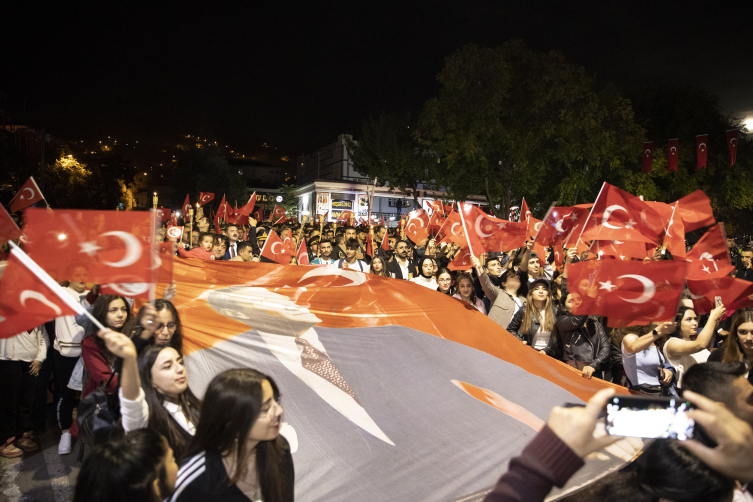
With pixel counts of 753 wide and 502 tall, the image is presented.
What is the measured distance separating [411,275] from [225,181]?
55.7m

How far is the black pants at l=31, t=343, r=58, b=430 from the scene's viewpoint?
18.2 feet

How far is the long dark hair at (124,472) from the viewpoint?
1889 millimetres

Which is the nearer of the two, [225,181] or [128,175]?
[128,175]

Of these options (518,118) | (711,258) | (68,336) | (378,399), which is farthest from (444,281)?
(518,118)

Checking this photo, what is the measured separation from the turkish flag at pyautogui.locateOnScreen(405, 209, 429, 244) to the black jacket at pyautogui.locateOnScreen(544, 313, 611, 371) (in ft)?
24.9

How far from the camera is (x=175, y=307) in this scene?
4.08 metres

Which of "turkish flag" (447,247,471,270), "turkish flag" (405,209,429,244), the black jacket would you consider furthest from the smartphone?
"turkish flag" (405,209,429,244)

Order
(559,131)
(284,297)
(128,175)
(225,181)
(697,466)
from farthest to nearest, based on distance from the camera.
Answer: (225,181), (128,175), (559,131), (284,297), (697,466)

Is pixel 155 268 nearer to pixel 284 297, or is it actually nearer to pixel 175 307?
pixel 175 307

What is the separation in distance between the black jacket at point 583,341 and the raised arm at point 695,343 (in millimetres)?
813

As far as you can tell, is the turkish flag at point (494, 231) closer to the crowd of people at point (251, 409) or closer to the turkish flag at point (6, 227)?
the crowd of people at point (251, 409)

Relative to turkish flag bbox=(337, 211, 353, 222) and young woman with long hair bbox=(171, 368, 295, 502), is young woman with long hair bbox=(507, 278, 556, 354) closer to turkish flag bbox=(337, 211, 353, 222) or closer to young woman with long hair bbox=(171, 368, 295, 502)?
young woman with long hair bbox=(171, 368, 295, 502)

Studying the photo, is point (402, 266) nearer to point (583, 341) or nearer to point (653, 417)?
point (583, 341)

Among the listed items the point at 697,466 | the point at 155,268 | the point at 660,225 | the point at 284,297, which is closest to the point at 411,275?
the point at 660,225
